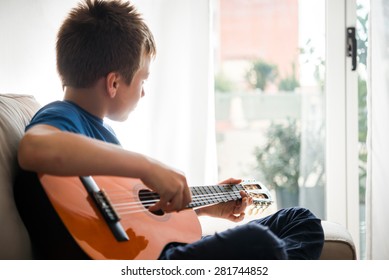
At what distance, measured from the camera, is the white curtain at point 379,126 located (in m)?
2.05

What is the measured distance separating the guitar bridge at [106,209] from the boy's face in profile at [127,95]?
0.28 metres

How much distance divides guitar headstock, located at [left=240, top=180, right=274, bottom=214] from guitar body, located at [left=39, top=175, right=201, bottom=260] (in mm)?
301

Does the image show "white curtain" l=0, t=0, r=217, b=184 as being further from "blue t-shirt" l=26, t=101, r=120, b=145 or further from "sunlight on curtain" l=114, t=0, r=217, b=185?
"blue t-shirt" l=26, t=101, r=120, b=145

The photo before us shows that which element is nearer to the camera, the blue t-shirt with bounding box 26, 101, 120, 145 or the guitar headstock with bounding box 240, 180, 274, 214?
the blue t-shirt with bounding box 26, 101, 120, 145

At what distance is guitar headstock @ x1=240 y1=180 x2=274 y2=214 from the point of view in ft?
4.56

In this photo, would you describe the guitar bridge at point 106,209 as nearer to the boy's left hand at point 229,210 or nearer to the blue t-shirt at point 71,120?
the blue t-shirt at point 71,120

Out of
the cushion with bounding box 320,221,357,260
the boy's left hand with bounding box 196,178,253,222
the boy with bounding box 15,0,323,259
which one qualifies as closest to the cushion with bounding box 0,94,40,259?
the boy with bounding box 15,0,323,259

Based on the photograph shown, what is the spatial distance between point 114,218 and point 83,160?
131 mm

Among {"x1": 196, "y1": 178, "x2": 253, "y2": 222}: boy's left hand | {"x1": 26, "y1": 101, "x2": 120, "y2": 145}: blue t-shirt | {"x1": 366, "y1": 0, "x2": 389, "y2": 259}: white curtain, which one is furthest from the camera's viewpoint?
{"x1": 366, "y1": 0, "x2": 389, "y2": 259}: white curtain
